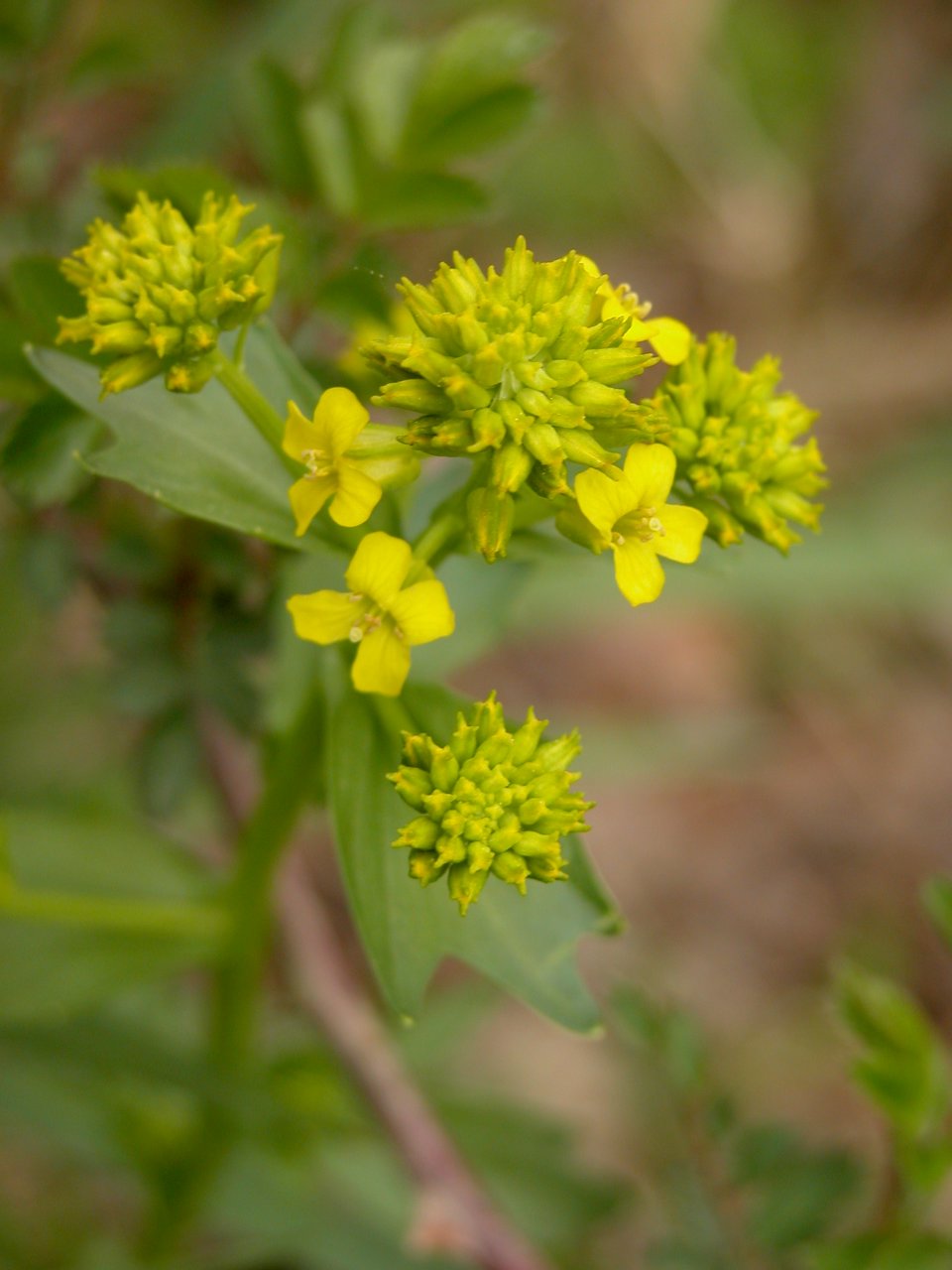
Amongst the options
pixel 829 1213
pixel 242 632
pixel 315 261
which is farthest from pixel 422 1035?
pixel 315 261

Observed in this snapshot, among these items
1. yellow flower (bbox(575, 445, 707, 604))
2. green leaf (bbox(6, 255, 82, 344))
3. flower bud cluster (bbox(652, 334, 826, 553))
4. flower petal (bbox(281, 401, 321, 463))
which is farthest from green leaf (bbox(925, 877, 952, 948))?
green leaf (bbox(6, 255, 82, 344))

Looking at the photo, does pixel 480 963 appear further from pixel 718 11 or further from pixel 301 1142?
pixel 718 11

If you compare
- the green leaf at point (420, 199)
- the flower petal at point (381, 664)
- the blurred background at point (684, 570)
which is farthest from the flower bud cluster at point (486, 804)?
the green leaf at point (420, 199)

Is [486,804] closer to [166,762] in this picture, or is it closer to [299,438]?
[299,438]

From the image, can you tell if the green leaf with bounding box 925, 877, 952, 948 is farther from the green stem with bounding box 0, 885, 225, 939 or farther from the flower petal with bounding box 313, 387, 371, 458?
the flower petal with bounding box 313, 387, 371, 458

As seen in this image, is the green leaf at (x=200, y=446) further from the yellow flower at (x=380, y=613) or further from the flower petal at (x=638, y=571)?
the flower petal at (x=638, y=571)

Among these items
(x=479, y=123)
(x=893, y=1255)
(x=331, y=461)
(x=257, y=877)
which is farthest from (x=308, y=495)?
(x=893, y=1255)
